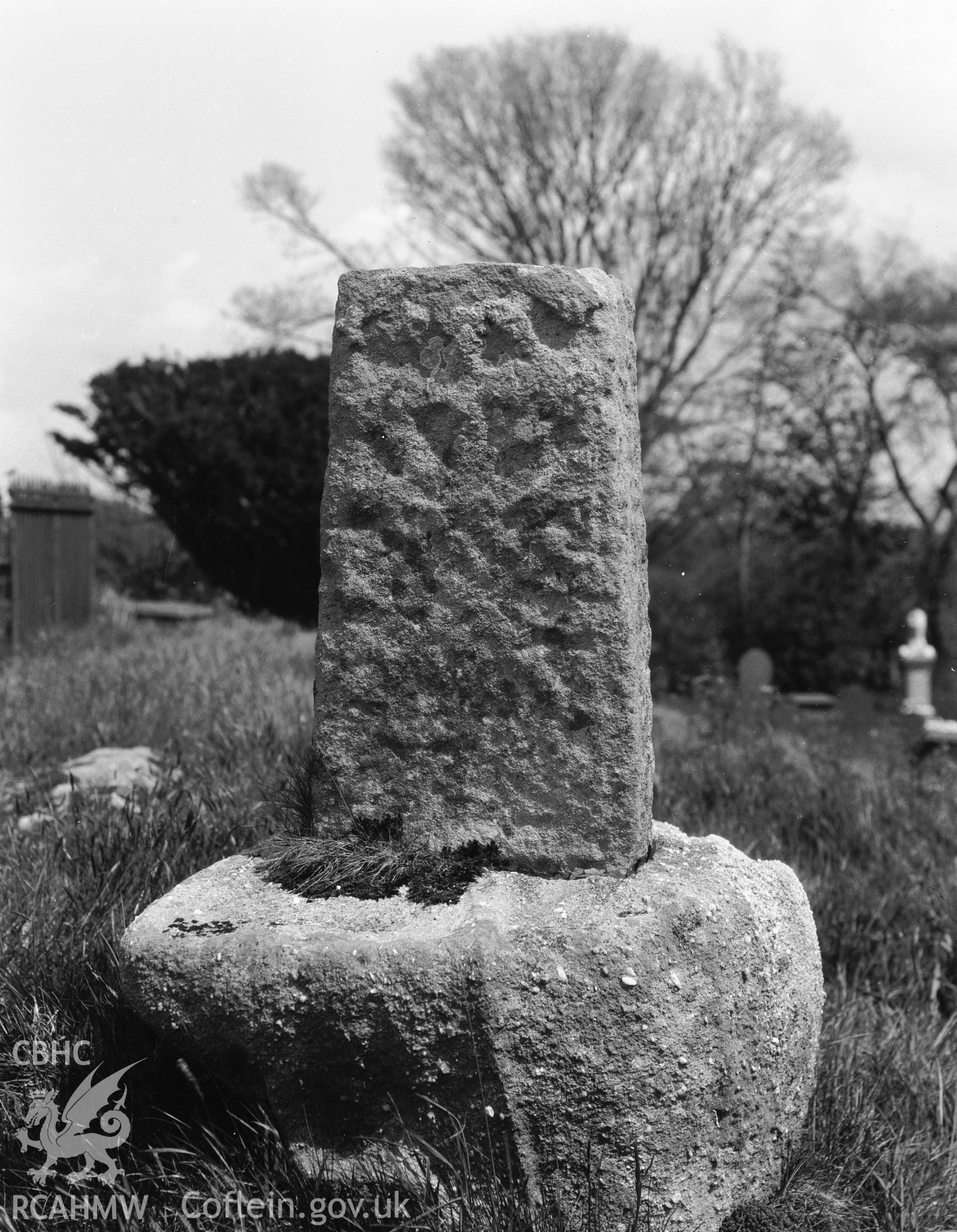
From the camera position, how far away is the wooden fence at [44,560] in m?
8.05

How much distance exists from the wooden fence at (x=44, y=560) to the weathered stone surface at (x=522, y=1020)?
653 cm

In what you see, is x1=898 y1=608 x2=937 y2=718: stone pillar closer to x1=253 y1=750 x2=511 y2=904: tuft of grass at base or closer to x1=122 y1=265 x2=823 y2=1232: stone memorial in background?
x1=122 y1=265 x2=823 y2=1232: stone memorial in background

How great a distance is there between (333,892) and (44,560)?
6823mm

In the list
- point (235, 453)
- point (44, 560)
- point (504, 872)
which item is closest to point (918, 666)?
point (235, 453)

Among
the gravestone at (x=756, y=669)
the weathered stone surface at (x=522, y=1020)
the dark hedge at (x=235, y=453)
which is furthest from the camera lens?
the gravestone at (x=756, y=669)

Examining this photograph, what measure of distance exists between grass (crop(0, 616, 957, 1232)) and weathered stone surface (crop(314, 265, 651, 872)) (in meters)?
0.21

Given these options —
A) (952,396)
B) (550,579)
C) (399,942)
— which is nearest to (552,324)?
(550,579)

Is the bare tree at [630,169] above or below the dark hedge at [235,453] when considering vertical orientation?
above

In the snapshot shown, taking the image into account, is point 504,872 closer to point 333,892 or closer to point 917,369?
point 333,892

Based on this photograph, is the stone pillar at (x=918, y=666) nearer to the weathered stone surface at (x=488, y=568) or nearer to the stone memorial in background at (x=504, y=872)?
the stone memorial in background at (x=504, y=872)

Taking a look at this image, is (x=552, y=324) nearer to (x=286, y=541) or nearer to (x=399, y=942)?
(x=399, y=942)

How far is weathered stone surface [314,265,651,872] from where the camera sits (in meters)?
2.13

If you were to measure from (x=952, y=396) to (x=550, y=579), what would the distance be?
12.9 metres

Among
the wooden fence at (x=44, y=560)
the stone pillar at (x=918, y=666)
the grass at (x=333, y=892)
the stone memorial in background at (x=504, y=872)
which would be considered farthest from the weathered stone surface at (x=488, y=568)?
the stone pillar at (x=918, y=666)
